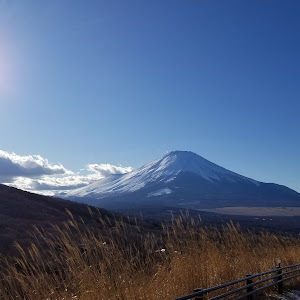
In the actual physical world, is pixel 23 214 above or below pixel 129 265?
above

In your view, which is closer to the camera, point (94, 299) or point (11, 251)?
point (94, 299)

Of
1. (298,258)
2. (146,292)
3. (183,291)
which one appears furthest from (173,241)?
(298,258)

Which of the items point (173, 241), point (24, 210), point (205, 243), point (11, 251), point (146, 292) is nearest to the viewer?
point (146, 292)

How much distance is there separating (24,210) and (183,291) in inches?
1382

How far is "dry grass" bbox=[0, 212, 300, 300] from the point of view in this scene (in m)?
5.70

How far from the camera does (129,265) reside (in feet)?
21.4

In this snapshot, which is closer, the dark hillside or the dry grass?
the dry grass

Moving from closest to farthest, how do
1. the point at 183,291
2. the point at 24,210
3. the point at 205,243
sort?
the point at 183,291 → the point at 205,243 → the point at 24,210

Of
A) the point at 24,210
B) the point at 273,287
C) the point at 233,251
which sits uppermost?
the point at 24,210

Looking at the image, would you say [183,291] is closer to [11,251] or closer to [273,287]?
[273,287]

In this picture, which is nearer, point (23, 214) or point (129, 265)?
point (129, 265)

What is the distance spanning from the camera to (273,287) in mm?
9430

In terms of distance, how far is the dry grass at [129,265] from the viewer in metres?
5.70

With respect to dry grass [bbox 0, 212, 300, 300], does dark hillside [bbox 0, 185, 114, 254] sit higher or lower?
higher
